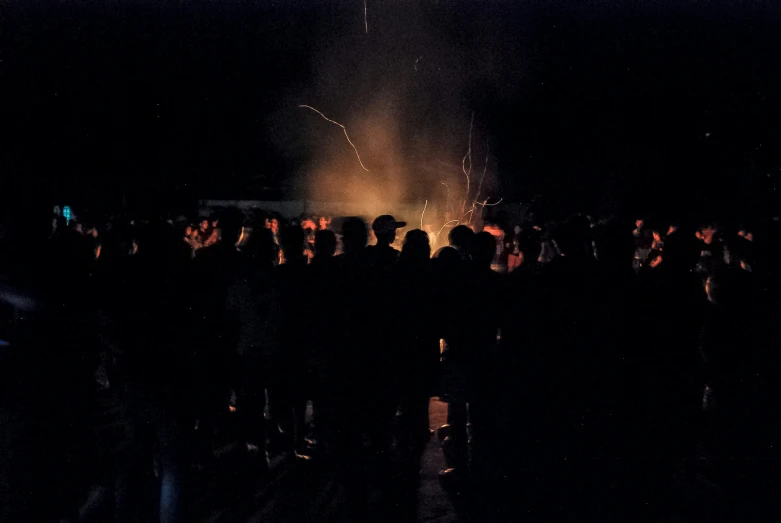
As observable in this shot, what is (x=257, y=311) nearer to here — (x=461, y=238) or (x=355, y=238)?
(x=355, y=238)

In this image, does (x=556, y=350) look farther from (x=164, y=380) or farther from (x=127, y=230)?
(x=127, y=230)

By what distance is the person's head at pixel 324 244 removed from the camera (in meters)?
4.69

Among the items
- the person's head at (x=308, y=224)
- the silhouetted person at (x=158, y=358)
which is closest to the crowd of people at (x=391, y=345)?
the silhouetted person at (x=158, y=358)

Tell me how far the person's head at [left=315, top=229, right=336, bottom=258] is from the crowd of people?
10 mm

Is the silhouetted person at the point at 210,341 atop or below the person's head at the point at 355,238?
below

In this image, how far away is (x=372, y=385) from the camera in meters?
4.18

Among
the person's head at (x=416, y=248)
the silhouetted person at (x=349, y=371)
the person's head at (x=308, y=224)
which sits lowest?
the silhouetted person at (x=349, y=371)

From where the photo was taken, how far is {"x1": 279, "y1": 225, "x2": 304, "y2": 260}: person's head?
16.0ft

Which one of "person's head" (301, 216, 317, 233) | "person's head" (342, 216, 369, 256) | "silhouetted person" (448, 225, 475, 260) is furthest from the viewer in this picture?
"person's head" (301, 216, 317, 233)

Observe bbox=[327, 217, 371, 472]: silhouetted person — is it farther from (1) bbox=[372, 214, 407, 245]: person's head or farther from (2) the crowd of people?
(1) bbox=[372, 214, 407, 245]: person's head

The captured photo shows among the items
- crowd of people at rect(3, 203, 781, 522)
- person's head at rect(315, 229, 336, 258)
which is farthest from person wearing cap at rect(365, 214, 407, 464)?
person's head at rect(315, 229, 336, 258)

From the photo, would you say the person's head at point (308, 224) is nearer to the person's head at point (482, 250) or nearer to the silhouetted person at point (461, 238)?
the silhouetted person at point (461, 238)

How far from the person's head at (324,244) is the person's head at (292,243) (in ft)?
0.68

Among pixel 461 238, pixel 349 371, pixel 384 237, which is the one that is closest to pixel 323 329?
pixel 349 371
